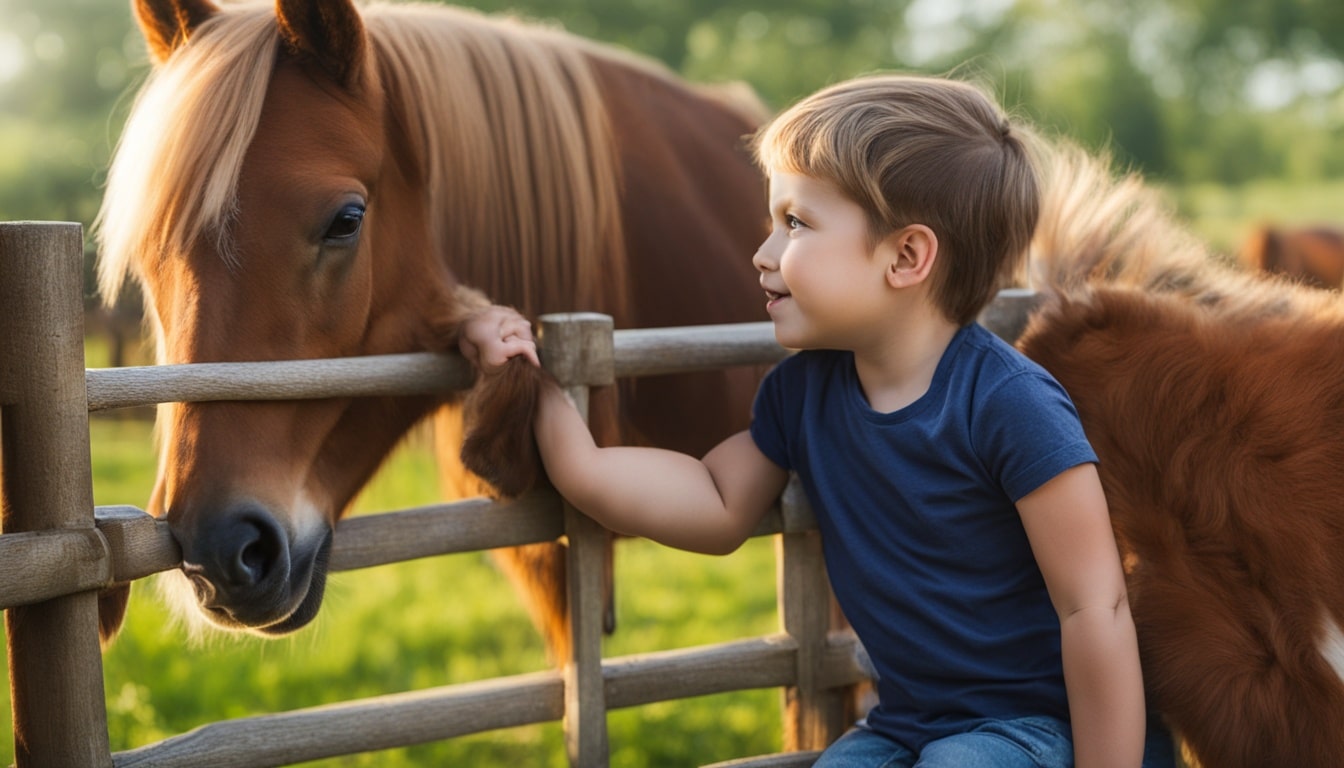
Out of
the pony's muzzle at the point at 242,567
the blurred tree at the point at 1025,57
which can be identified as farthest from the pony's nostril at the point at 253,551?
the blurred tree at the point at 1025,57

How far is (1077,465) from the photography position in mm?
1548

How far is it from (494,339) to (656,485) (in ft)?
1.23

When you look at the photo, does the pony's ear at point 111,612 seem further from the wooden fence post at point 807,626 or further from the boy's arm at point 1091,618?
the boy's arm at point 1091,618

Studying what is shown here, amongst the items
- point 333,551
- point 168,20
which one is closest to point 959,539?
point 333,551

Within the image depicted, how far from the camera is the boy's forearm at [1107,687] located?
153cm

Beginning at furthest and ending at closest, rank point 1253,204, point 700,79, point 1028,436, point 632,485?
1. point 1253,204
2. point 700,79
3. point 632,485
4. point 1028,436

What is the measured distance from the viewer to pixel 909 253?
1681mm

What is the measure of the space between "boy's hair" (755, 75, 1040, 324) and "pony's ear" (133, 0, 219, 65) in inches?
43.6

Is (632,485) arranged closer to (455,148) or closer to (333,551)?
(333,551)

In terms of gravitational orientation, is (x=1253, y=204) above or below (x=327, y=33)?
above

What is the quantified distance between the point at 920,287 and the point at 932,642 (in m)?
0.56

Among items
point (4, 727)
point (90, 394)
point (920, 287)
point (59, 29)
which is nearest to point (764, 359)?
point (920, 287)

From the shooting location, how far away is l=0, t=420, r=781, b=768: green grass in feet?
12.5

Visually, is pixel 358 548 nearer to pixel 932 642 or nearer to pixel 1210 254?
pixel 932 642
